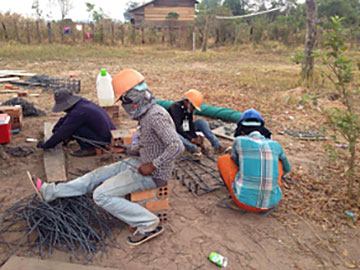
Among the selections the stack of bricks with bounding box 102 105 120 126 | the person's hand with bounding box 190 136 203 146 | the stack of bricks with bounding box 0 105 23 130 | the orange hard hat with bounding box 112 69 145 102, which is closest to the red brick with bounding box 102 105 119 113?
the stack of bricks with bounding box 102 105 120 126

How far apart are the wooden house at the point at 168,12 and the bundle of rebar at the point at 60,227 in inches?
1115

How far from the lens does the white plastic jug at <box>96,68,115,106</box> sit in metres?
5.33

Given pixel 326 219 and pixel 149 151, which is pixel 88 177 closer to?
pixel 149 151

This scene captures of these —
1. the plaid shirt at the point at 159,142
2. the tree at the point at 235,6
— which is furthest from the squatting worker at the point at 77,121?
the tree at the point at 235,6

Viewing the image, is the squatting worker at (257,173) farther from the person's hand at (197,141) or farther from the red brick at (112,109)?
the red brick at (112,109)

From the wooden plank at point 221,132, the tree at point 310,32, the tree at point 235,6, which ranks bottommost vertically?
the wooden plank at point 221,132

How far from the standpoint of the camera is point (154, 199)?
2.87 m

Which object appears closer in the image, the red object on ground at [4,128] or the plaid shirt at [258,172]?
the plaid shirt at [258,172]

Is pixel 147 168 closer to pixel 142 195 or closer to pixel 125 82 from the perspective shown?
pixel 142 195

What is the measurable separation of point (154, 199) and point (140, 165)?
38 centimetres

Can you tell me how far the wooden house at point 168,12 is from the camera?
29.6 metres

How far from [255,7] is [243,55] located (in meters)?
30.0

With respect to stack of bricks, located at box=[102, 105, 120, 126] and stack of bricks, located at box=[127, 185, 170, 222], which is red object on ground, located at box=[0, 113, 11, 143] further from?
stack of bricks, located at box=[127, 185, 170, 222]

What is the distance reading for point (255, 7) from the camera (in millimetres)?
43031
